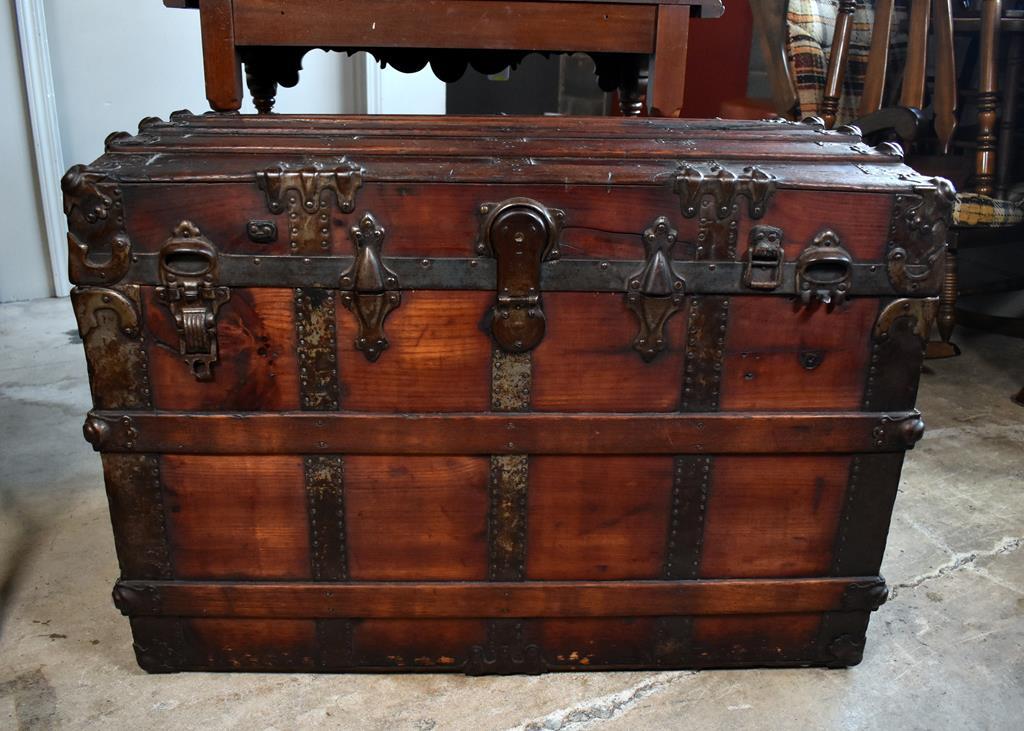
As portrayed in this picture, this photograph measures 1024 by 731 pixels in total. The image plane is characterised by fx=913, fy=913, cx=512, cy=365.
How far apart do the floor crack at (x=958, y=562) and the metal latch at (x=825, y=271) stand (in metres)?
0.76

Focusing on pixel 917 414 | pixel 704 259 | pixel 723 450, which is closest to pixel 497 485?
pixel 723 450

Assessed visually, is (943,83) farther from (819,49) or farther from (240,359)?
(240,359)

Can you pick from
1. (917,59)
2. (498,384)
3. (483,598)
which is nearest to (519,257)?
(498,384)

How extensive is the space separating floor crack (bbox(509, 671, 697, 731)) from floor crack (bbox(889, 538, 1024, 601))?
565 mm

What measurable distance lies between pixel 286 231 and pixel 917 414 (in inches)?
38.4

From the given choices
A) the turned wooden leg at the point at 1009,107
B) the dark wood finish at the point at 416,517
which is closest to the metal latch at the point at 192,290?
the dark wood finish at the point at 416,517

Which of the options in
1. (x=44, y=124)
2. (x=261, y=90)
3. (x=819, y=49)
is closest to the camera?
(x=261, y=90)

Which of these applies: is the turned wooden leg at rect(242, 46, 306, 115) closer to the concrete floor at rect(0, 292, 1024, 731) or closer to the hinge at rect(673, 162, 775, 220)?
the concrete floor at rect(0, 292, 1024, 731)

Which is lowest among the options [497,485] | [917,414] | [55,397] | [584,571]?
[55,397]

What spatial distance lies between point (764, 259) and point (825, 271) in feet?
0.33

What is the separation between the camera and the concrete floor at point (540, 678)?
142cm

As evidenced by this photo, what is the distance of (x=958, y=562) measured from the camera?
6.22 ft

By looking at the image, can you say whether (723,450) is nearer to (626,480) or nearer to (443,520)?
(626,480)

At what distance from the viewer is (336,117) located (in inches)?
62.3
